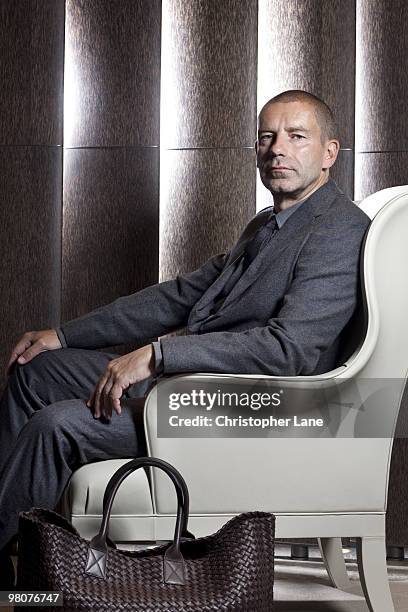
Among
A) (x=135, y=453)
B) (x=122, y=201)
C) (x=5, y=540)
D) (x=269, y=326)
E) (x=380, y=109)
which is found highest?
(x=380, y=109)

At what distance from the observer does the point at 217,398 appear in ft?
6.59

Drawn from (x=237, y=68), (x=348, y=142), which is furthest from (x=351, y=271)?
(x=237, y=68)

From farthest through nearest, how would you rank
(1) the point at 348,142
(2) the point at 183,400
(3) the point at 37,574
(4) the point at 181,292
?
(1) the point at 348,142 → (4) the point at 181,292 → (2) the point at 183,400 → (3) the point at 37,574

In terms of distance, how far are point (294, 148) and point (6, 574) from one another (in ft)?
3.62

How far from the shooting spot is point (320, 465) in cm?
204

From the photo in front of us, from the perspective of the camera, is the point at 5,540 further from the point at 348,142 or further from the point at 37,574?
the point at 348,142

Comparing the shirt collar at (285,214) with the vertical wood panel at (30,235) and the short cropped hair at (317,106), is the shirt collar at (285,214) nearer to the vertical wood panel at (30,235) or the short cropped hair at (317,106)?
the short cropped hair at (317,106)

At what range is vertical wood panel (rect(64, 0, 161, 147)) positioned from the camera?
3.28 m

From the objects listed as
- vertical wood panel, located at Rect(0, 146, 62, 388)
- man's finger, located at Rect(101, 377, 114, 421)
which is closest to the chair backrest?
man's finger, located at Rect(101, 377, 114, 421)

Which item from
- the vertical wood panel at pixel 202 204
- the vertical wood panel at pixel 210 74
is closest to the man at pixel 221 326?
the vertical wood panel at pixel 202 204

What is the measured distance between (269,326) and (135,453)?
0.37 metres

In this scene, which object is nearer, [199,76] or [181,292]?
[181,292]

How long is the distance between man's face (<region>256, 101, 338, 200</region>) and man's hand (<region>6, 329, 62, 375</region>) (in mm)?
656

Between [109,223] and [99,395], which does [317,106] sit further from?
[109,223]
